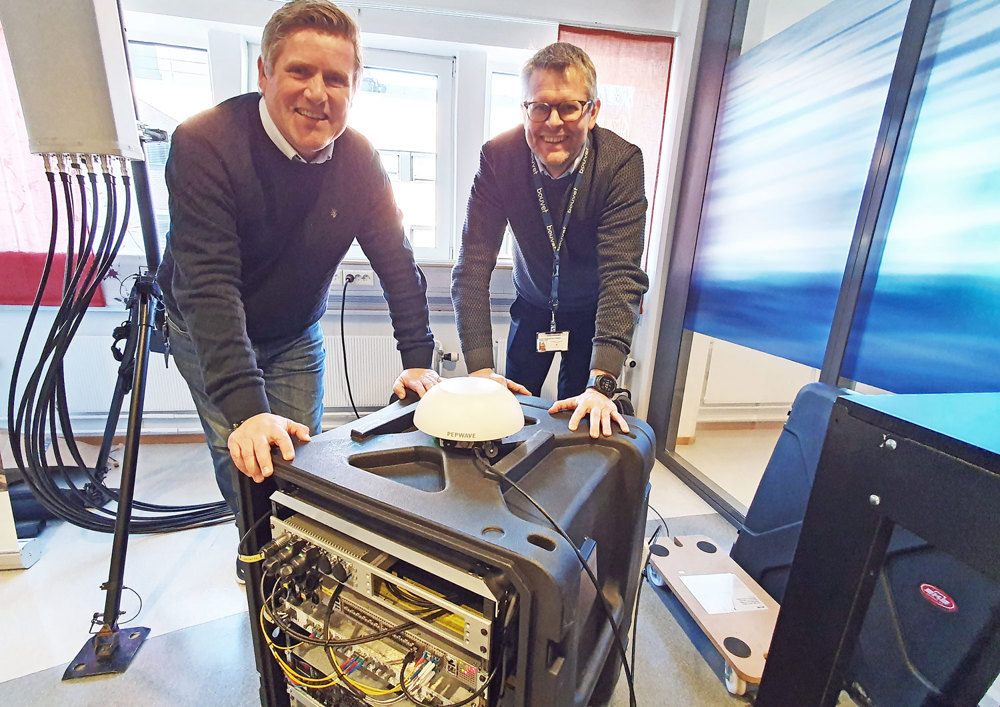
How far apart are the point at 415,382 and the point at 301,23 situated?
0.68 meters

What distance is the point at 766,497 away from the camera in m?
1.37

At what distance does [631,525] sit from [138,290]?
1.24m

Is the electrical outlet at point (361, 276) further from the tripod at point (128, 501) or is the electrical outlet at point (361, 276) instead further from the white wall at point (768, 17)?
the white wall at point (768, 17)

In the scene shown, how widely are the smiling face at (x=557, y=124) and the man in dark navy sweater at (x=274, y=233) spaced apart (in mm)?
374

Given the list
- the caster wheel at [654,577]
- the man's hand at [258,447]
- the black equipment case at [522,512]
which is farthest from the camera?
the caster wheel at [654,577]

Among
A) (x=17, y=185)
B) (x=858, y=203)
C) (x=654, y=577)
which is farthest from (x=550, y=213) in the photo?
(x=17, y=185)

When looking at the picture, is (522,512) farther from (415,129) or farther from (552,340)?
(415,129)

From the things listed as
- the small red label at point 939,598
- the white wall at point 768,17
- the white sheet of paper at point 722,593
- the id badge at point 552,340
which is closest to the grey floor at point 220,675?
the white sheet of paper at point 722,593

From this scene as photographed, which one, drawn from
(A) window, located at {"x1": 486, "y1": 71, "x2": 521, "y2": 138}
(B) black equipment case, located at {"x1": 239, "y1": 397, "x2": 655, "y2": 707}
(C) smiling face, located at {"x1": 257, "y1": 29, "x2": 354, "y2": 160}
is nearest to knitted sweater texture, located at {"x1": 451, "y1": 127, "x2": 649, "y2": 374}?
(B) black equipment case, located at {"x1": 239, "y1": 397, "x2": 655, "y2": 707}

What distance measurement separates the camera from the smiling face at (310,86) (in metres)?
0.79

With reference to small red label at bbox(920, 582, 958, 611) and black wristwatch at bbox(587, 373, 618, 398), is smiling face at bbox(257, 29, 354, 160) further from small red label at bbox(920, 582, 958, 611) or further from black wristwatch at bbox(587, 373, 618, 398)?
small red label at bbox(920, 582, 958, 611)

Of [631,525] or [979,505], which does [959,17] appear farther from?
[631,525]

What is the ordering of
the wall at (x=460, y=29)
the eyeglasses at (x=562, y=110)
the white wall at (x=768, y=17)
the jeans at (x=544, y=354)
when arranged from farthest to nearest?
the wall at (x=460, y=29), the white wall at (x=768, y=17), the jeans at (x=544, y=354), the eyeglasses at (x=562, y=110)

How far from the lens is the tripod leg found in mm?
1058
